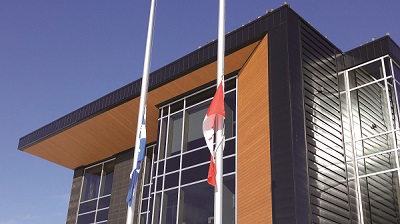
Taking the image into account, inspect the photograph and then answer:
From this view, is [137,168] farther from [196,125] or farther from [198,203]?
[196,125]

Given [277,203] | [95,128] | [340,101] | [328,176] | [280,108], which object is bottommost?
[277,203]

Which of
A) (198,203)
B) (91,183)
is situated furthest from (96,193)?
(198,203)

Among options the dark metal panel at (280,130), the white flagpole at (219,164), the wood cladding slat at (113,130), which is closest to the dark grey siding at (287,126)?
the dark metal panel at (280,130)

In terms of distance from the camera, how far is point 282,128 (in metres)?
16.4

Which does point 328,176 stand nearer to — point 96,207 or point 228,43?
point 228,43

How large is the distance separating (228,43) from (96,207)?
49.8ft

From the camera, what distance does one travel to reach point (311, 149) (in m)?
A: 16.6

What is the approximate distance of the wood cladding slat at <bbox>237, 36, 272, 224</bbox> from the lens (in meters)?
16.2

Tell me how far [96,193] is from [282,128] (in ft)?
57.6

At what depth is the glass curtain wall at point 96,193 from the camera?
96.2ft

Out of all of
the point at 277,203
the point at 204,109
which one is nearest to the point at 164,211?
the point at 204,109

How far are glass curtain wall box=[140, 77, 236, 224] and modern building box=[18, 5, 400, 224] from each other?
47 mm

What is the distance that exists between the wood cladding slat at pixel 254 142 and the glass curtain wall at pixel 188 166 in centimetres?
67

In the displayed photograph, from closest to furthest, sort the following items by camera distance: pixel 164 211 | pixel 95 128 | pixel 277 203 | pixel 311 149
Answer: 1. pixel 277 203
2. pixel 311 149
3. pixel 164 211
4. pixel 95 128
